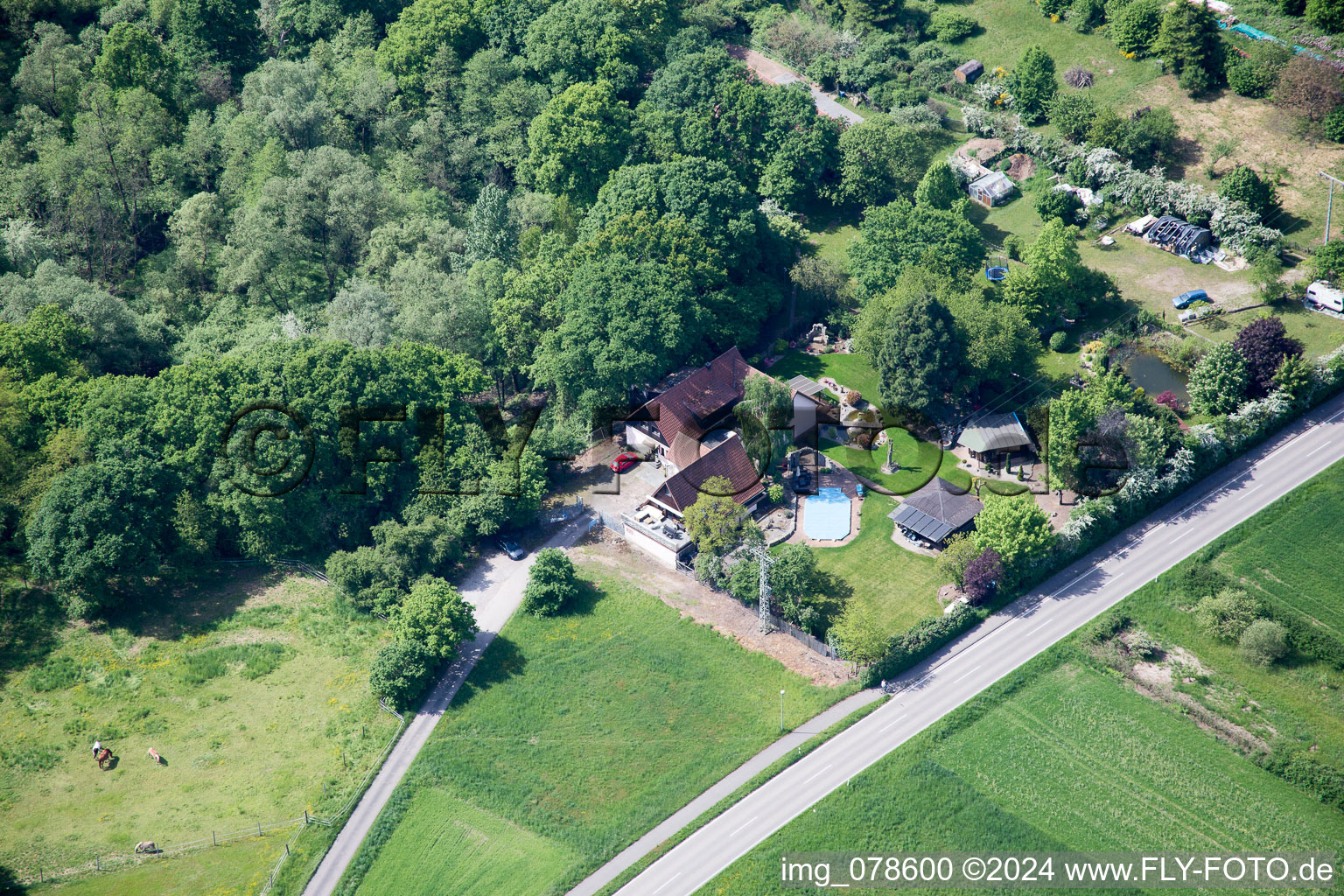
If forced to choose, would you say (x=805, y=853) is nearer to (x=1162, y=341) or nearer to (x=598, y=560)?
(x=598, y=560)

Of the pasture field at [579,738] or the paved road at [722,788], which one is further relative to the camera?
the pasture field at [579,738]

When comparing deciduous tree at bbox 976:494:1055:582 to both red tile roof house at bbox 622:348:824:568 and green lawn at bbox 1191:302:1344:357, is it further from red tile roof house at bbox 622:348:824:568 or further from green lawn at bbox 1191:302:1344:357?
green lawn at bbox 1191:302:1344:357

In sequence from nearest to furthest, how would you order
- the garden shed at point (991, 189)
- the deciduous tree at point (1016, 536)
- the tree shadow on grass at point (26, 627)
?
the tree shadow on grass at point (26, 627), the deciduous tree at point (1016, 536), the garden shed at point (991, 189)

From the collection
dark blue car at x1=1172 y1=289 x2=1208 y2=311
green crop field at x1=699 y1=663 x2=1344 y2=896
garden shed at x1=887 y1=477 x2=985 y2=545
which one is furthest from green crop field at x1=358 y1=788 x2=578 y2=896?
dark blue car at x1=1172 y1=289 x2=1208 y2=311

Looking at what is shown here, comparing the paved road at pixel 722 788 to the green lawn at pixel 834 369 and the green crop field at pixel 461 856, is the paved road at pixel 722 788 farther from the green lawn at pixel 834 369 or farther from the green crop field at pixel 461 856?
the green lawn at pixel 834 369

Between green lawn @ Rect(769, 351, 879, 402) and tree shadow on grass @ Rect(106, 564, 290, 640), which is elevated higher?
tree shadow on grass @ Rect(106, 564, 290, 640)

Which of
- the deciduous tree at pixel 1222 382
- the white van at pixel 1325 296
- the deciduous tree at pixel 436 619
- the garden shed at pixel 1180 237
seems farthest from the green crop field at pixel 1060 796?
the garden shed at pixel 1180 237

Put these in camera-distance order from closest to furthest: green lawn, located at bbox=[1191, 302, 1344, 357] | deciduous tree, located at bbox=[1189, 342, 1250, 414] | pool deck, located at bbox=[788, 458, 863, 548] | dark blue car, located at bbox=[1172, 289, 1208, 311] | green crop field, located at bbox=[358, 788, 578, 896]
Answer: green crop field, located at bbox=[358, 788, 578, 896] < pool deck, located at bbox=[788, 458, 863, 548] < deciduous tree, located at bbox=[1189, 342, 1250, 414] < green lawn, located at bbox=[1191, 302, 1344, 357] < dark blue car, located at bbox=[1172, 289, 1208, 311]
